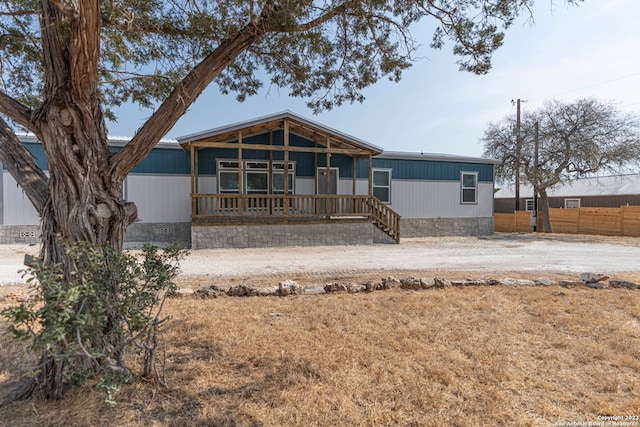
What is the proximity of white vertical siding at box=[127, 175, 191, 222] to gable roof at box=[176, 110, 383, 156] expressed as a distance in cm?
151

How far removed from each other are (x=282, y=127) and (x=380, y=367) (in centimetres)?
1092

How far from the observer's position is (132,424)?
2143mm

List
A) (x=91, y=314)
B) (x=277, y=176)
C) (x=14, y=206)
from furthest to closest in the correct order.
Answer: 1. (x=277, y=176)
2. (x=14, y=206)
3. (x=91, y=314)

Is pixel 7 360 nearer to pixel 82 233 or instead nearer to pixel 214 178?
pixel 82 233

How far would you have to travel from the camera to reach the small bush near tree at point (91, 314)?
1.74 meters

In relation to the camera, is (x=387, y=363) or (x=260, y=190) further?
(x=260, y=190)

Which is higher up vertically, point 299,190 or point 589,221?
point 299,190

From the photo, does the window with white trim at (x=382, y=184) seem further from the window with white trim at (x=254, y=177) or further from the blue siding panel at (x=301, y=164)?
the window with white trim at (x=254, y=177)

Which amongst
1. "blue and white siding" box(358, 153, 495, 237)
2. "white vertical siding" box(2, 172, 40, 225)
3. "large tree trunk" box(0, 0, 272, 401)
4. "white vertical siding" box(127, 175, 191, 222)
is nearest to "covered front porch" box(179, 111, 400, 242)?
"white vertical siding" box(127, 175, 191, 222)

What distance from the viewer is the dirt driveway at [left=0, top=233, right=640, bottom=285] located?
22.9 feet

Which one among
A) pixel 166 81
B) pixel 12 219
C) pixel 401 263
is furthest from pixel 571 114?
pixel 12 219

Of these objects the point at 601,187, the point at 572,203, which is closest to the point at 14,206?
the point at 572,203

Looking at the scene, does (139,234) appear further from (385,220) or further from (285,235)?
(385,220)

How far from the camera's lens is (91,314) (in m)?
2.01
